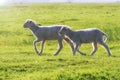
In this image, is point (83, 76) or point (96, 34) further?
point (96, 34)

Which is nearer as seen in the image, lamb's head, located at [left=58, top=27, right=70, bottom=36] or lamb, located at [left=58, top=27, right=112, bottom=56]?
lamb, located at [left=58, top=27, right=112, bottom=56]

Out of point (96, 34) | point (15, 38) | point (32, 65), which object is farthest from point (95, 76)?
point (15, 38)

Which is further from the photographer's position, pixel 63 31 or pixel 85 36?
pixel 63 31

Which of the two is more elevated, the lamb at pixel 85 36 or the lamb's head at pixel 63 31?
Result: the lamb's head at pixel 63 31

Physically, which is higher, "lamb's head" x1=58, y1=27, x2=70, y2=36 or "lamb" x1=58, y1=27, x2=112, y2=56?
"lamb's head" x1=58, y1=27, x2=70, y2=36

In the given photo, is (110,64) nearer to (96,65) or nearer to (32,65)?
(96,65)

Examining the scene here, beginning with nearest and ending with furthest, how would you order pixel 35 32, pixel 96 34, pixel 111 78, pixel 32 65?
pixel 111 78 < pixel 32 65 < pixel 96 34 < pixel 35 32

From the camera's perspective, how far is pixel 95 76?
17906mm

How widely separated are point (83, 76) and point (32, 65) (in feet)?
9.87

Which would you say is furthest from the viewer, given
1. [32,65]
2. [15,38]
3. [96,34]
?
[15,38]

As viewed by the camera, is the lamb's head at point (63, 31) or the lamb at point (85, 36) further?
the lamb's head at point (63, 31)

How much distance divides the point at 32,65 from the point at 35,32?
6.14 meters

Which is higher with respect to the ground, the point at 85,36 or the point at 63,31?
the point at 63,31

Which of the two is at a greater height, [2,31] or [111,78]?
[2,31]
